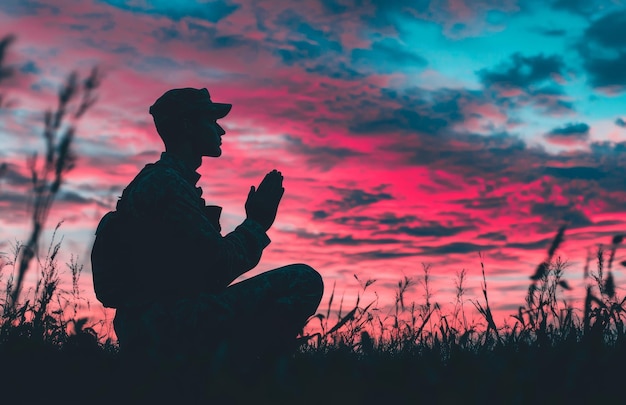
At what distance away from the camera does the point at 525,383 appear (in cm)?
392

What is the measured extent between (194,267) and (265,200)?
90 centimetres

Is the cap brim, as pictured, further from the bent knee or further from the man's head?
the bent knee

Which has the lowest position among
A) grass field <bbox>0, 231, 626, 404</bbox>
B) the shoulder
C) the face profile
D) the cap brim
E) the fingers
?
grass field <bbox>0, 231, 626, 404</bbox>

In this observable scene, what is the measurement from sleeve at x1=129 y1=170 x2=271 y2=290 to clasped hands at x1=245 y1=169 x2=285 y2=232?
1.76 ft

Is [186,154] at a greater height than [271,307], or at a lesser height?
greater

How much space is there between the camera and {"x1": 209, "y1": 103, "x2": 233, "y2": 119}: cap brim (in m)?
5.13

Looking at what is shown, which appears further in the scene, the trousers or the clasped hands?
the clasped hands

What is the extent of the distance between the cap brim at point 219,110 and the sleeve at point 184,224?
30.8 inches

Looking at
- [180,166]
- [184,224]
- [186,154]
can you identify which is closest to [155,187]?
[184,224]

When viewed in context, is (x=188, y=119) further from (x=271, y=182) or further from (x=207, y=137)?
(x=271, y=182)

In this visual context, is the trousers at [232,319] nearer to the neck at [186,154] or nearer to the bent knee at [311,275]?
the bent knee at [311,275]

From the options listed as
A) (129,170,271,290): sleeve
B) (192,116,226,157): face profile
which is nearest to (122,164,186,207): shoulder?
(129,170,271,290): sleeve

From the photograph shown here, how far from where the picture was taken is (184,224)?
4.36 m

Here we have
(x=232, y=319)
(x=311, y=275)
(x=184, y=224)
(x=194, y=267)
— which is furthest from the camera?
(x=311, y=275)
